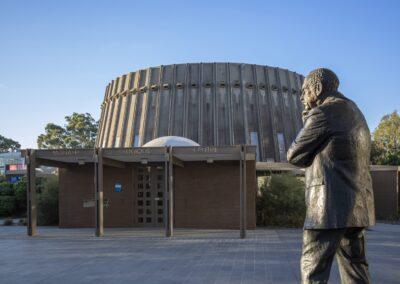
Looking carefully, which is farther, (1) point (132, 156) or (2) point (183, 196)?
(2) point (183, 196)

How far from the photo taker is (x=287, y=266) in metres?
10.1

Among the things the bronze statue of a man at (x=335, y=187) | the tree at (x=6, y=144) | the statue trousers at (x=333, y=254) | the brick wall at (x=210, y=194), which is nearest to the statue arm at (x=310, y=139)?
the bronze statue of a man at (x=335, y=187)

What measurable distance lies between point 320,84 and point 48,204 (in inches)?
860

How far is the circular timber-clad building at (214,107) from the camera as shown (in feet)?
102

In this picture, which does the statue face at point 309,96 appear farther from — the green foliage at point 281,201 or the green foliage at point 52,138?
the green foliage at point 52,138

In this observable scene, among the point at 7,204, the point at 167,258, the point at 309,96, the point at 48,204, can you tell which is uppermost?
the point at 309,96

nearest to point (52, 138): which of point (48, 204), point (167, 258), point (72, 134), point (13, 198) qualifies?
point (72, 134)

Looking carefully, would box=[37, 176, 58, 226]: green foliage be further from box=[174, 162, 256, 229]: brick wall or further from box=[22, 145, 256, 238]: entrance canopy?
box=[174, 162, 256, 229]: brick wall

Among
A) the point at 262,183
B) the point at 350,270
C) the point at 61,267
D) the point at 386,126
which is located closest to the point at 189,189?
the point at 262,183

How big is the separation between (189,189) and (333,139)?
56.2 feet

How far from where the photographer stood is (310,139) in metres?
3.60

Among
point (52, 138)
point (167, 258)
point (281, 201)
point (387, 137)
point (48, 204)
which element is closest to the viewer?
point (167, 258)

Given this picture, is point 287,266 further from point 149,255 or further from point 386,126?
point 386,126

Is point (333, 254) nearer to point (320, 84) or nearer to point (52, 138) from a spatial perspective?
point (320, 84)
